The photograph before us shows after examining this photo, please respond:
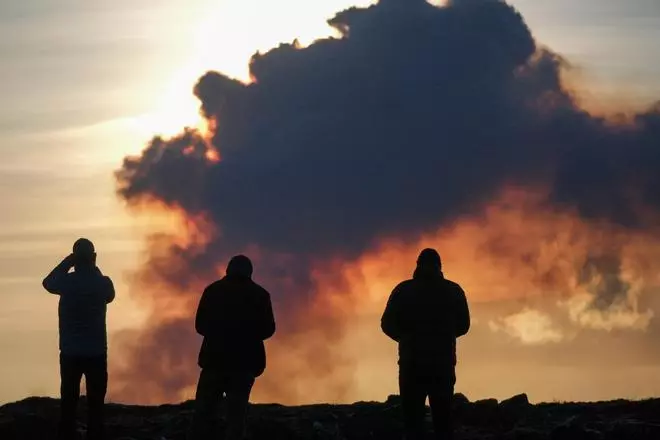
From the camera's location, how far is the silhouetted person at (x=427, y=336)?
48.4 feet

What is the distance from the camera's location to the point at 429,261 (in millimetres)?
14875

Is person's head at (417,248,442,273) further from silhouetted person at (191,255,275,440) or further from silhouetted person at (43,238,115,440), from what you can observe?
silhouetted person at (43,238,115,440)

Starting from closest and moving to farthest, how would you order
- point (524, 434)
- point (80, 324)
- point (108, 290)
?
1. point (80, 324)
2. point (108, 290)
3. point (524, 434)

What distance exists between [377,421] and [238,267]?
199 inches

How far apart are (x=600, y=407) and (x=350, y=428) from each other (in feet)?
15.9

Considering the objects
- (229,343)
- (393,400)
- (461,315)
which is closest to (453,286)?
(461,315)

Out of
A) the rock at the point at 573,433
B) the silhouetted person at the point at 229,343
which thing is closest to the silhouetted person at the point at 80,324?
the silhouetted person at the point at 229,343

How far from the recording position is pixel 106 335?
52.0ft

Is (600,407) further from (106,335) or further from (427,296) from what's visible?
(106,335)

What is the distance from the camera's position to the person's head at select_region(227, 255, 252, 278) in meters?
14.7

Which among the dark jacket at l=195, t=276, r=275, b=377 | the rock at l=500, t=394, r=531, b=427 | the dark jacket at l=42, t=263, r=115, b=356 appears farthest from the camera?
the rock at l=500, t=394, r=531, b=427

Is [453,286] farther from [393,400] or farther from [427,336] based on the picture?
[393,400]

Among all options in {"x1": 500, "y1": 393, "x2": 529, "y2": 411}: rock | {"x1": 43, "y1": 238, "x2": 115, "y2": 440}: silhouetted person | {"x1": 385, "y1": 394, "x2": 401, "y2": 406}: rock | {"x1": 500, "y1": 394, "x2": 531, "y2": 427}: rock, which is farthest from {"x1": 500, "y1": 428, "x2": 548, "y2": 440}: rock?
{"x1": 43, "y1": 238, "x2": 115, "y2": 440}: silhouetted person

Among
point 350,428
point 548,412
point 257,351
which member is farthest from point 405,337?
point 548,412
